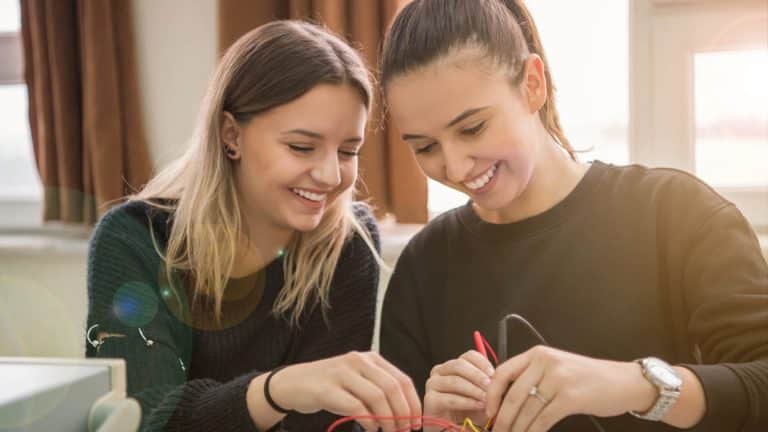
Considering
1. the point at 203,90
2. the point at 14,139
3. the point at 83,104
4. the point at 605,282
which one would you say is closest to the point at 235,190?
the point at 605,282

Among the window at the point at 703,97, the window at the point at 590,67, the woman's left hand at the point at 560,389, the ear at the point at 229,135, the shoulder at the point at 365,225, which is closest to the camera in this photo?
the woman's left hand at the point at 560,389

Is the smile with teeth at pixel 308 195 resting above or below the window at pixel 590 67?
below

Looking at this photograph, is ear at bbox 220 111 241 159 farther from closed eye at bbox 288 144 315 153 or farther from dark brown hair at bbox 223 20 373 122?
closed eye at bbox 288 144 315 153

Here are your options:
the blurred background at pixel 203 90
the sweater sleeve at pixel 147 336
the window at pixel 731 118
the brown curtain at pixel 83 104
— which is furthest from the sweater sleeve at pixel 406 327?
the brown curtain at pixel 83 104

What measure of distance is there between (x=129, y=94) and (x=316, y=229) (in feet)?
3.64

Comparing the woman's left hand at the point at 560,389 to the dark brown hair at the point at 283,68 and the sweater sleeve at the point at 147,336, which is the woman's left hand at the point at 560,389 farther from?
the dark brown hair at the point at 283,68

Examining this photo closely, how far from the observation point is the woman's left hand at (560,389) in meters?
0.81

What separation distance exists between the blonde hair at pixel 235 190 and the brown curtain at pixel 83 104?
871mm

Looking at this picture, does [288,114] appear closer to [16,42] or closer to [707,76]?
[707,76]

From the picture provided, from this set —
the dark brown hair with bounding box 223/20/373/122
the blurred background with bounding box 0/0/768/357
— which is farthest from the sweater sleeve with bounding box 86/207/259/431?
the blurred background with bounding box 0/0/768/357

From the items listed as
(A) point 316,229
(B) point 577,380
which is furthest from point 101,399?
(A) point 316,229

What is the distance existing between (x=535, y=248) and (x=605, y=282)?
0.11m

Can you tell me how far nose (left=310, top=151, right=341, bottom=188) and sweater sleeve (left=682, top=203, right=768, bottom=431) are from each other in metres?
0.55

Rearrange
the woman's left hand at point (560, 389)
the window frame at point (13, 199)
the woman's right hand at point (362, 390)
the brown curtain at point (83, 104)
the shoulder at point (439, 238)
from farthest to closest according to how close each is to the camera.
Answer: the window frame at point (13, 199) → the brown curtain at point (83, 104) → the shoulder at point (439, 238) → the woman's right hand at point (362, 390) → the woman's left hand at point (560, 389)
